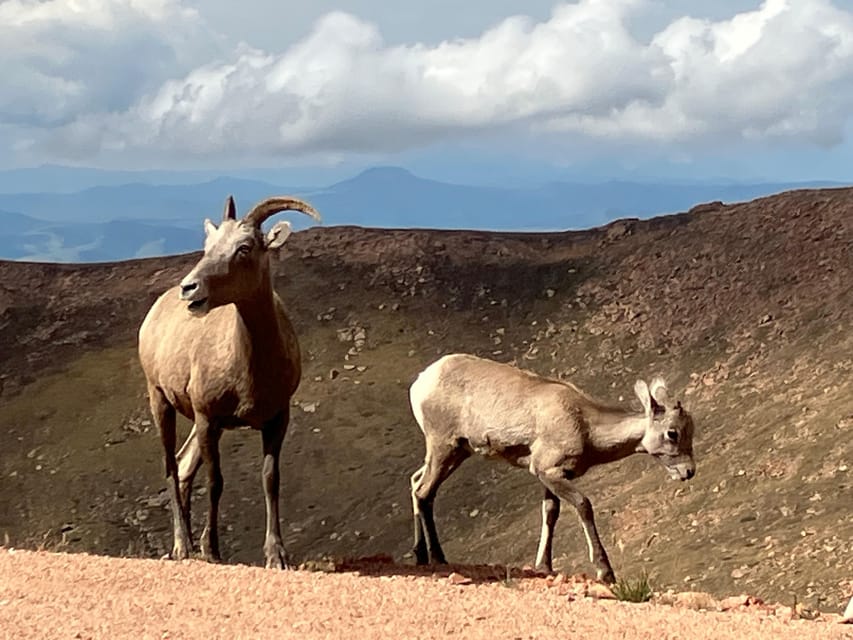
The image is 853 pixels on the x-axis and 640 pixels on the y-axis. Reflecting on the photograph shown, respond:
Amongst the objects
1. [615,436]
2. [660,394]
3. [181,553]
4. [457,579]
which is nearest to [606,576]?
[615,436]

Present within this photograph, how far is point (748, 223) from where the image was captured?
35.2 metres

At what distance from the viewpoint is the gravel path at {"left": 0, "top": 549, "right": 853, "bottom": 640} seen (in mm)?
8000

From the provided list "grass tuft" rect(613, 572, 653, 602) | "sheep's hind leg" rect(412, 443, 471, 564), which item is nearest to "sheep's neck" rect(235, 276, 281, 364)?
"sheep's hind leg" rect(412, 443, 471, 564)

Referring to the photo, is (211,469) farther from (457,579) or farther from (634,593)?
(634,593)

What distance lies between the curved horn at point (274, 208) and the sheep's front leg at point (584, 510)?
3831 mm

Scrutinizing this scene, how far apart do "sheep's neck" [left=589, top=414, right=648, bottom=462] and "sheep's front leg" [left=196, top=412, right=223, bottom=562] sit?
158 inches

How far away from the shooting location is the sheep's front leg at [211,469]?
11586 mm

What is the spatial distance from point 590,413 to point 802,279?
63.4 ft

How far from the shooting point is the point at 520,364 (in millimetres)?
31109

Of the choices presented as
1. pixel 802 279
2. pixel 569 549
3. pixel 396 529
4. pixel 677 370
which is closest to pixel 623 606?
pixel 569 549

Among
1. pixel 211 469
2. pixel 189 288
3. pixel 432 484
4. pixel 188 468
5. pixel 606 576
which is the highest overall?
pixel 189 288

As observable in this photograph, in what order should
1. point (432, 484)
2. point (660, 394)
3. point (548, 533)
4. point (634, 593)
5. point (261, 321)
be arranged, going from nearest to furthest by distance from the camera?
point (634, 593)
point (261, 321)
point (660, 394)
point (548, 533)
point (432, 484)

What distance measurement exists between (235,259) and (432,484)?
12.9 ft

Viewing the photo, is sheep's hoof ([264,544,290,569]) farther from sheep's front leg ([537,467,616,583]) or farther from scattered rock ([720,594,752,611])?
scattered rock ([720,594,752,611])
